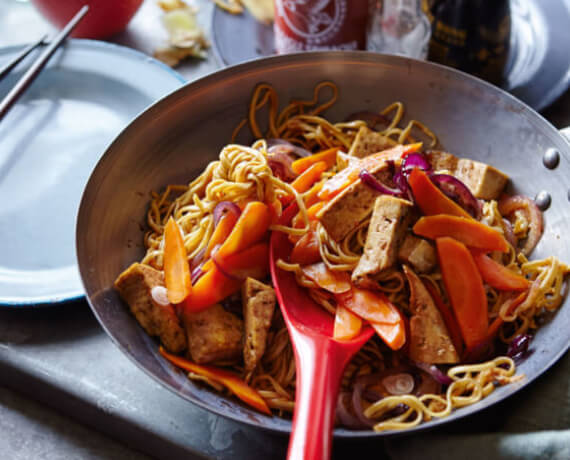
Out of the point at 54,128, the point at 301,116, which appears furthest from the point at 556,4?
the point at 54,128

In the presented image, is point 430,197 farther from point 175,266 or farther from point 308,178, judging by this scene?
point 175,266

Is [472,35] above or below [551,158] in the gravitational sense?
above

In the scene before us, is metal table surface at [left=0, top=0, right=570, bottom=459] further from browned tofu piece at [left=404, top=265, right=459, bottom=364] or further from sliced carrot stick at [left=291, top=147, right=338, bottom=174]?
sliced carrot stick at [left=291, top=147, right=338, bottom=174]

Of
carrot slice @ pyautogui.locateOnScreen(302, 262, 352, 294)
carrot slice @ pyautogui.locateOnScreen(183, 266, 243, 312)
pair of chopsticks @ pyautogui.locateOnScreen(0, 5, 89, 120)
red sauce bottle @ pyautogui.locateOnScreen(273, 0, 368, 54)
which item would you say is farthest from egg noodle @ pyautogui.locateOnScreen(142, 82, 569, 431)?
pair of chopsticks @ pyautogui.locateOnScreen(0, 5, 89, 120)

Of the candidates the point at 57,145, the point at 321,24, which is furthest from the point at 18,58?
the point at 321,24

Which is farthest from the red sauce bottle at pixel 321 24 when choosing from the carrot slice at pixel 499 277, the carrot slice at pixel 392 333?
the carrot slice at pixel 392 333
